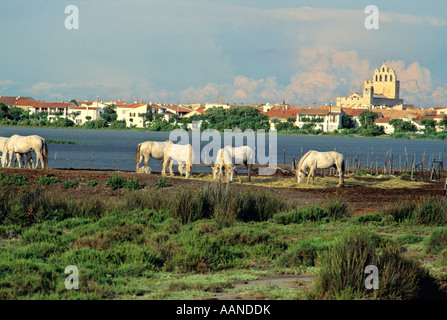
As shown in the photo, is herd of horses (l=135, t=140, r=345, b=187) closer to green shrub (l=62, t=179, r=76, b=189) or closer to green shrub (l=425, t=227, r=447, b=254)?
green shrub (l=62, t=179, r=76, b=189)

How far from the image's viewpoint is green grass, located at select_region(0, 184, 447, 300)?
850cm

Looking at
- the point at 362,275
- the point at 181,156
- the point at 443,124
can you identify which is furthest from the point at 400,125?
the point at 362,275

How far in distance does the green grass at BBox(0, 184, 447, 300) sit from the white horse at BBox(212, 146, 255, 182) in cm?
1084

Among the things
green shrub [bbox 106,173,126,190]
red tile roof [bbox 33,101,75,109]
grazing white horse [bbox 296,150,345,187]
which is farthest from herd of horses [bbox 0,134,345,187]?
red tile roof [bbox 33,101,75,109]

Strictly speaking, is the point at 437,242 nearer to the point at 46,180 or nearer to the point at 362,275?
the point at 362,275

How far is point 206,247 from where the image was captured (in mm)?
11227

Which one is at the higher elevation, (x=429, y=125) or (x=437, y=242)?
(x=429, y=125)

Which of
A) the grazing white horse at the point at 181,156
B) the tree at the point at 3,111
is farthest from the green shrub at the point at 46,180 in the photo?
the tree at the point at 3,111

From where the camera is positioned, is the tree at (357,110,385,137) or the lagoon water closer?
the lagoon water

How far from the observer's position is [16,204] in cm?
1512

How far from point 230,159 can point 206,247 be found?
59.1ft
